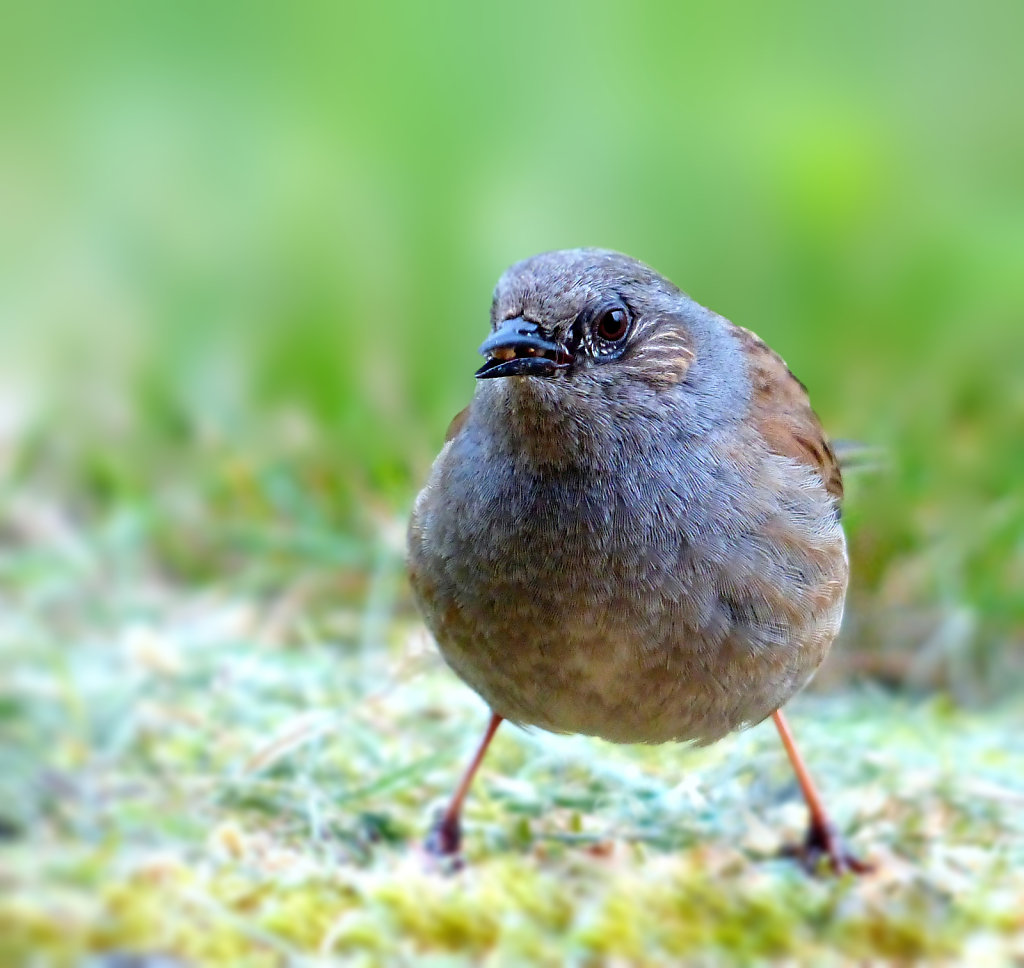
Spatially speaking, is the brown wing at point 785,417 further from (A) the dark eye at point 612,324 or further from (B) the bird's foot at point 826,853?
(B) the bird's foot at point 826,853

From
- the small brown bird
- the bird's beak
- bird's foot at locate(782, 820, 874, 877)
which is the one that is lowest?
bird's foot at locate(782, 820, 874, 877)

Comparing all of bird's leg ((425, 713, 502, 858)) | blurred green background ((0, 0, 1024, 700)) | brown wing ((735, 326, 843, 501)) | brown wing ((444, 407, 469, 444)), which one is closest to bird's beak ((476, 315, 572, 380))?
brown wing ((444, 407, 469, 444))

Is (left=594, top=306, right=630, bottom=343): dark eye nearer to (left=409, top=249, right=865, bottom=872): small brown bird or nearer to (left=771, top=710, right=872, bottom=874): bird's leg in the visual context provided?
(left=409, top=249, right=865, bottom=872): small brown bird

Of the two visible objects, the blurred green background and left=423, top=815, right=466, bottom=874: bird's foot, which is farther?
the blurred green background

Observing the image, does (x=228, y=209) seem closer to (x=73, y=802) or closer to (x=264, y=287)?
(x=264, y=287)

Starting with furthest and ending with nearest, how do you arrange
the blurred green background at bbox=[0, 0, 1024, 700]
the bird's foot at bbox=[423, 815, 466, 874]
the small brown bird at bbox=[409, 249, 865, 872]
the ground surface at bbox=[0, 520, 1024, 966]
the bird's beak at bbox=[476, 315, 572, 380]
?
the blurred green background at bbox=[0, 0, 1024, 700] → the bird's foot at bbox=[423, 815, 466, 874] → the ground surface at bbox=[0, 520, 1024, 966] → the small brown bird at bbox=[409, 249, 865, 872] → the bird's beak at bbox=[476, 315, 572, 380]

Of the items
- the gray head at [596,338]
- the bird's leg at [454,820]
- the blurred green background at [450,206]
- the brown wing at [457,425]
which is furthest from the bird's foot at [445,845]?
the blurred green background at [450,206]
